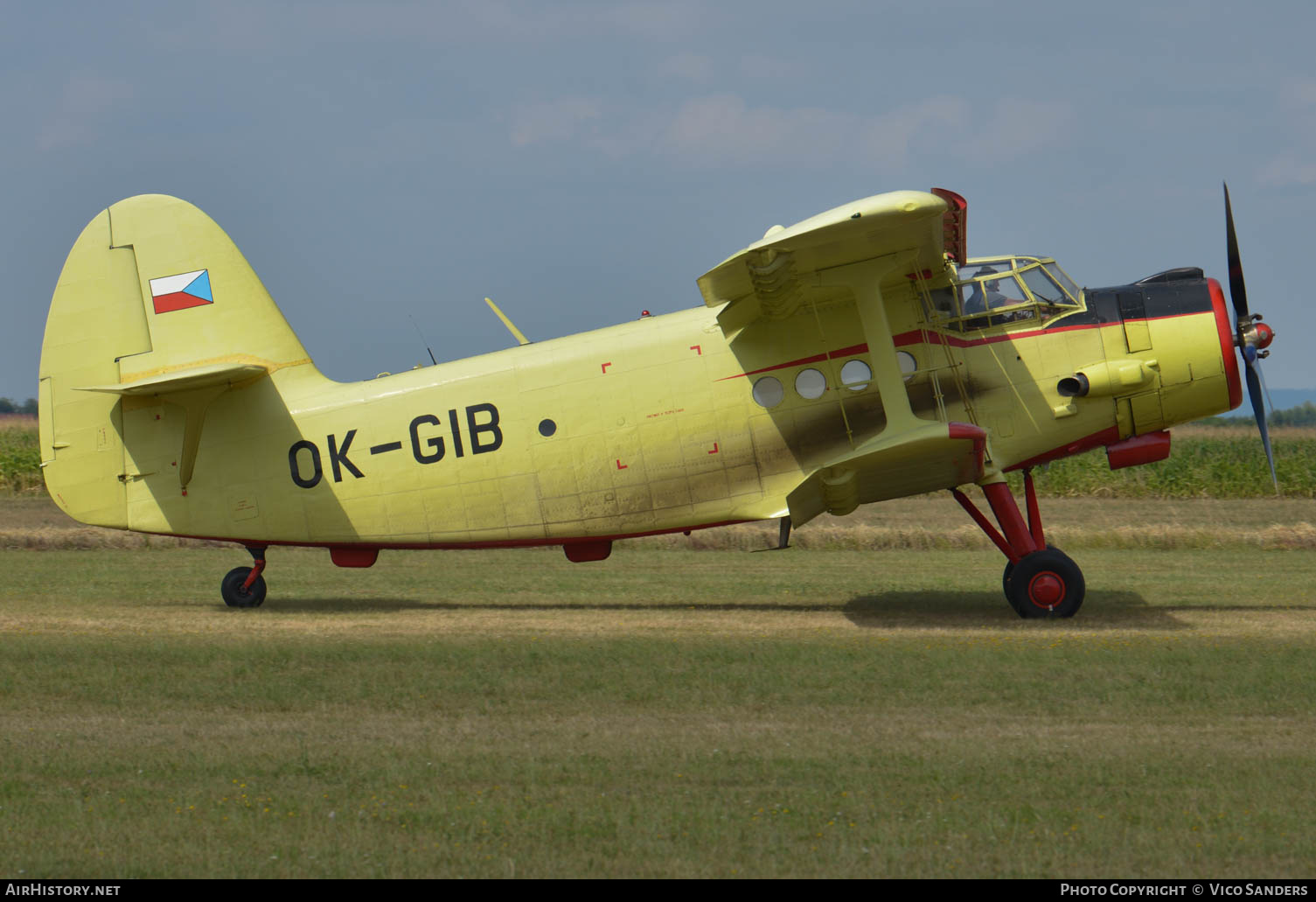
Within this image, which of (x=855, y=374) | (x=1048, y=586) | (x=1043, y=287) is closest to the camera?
(x=1048, y=586)

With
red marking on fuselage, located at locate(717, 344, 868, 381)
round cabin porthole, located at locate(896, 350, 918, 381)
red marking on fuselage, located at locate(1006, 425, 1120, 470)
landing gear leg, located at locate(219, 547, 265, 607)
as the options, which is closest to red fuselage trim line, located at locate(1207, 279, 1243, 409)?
red marking on fuselage, located at locate(1006, 425, 1120, 470)

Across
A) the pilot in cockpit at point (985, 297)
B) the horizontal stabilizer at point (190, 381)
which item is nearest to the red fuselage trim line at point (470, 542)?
the horizontal stabilizer at point (190, 381)

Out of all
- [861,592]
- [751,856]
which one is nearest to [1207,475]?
[861,592]

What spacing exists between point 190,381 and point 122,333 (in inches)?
60.5

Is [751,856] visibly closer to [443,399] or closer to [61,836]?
[61,836]

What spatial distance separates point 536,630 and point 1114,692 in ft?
18.2

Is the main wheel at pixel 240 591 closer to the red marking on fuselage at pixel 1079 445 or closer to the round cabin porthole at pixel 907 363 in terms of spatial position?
the round cabin porthole at pixel 907 363

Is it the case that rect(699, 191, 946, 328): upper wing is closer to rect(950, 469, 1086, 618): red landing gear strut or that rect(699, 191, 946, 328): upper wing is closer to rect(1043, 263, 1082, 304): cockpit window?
rect(1043, 263, 1082, 304): cockpit window

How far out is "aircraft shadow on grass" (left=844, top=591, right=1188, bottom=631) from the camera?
12.1m

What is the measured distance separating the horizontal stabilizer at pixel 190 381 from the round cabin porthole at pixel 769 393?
5.32 m

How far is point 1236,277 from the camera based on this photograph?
1259cm

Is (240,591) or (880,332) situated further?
(240,591)

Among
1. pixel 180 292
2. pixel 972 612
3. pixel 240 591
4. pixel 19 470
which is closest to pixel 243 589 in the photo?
pixel 240 591

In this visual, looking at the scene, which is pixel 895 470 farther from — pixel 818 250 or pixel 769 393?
pixel 818 250
